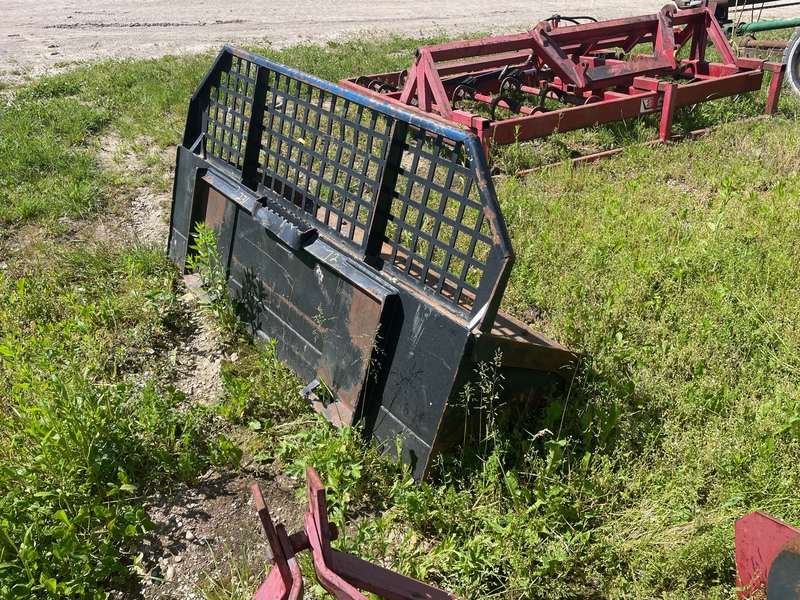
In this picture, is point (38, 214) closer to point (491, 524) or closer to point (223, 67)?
point (223, 67)

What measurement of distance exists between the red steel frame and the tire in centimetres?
74

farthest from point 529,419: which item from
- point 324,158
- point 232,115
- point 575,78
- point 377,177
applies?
point 575,78

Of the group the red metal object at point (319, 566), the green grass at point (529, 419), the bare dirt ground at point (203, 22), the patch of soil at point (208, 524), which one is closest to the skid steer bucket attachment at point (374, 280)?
the green grass at point (529, 419)

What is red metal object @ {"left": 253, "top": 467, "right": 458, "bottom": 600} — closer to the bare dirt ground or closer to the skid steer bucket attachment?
the skid steer bucket attachment

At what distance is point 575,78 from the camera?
7.45m

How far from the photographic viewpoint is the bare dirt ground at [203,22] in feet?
37.8

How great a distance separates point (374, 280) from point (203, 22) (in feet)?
42.0

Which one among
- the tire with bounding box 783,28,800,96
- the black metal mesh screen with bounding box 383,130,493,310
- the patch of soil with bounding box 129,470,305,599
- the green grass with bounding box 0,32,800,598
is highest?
the tire with bounding box 783,28,800,96

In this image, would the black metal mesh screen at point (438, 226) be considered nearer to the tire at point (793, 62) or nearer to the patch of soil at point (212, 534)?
the patch of soil at point (212, 534)

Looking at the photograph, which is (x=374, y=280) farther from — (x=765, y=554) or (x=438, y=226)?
(x=765, y=554)

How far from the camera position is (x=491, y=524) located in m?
3.00

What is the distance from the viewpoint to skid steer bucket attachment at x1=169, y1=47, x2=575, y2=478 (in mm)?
3012

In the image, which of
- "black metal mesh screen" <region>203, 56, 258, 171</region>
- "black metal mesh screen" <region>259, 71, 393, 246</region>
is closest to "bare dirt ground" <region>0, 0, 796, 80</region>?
"black metal mesh screen" <region>203, 56, 258, 171</region>

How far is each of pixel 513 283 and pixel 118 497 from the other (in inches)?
110
